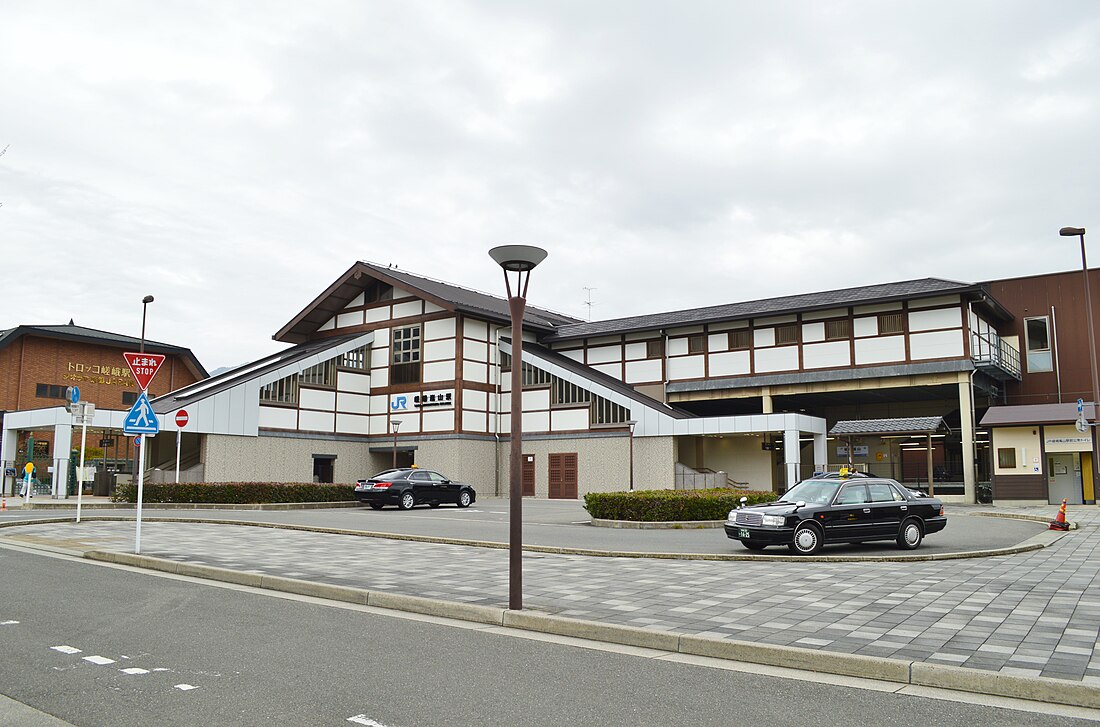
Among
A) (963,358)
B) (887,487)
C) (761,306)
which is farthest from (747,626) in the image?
(761,306)

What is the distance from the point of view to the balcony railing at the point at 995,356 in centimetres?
3272

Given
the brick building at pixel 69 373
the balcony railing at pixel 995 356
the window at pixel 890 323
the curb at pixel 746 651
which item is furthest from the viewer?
the brick building at pixel 69 373

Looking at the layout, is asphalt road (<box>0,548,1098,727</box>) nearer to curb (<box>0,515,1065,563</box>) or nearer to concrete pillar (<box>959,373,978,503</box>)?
curb (<box>0,515,1065,563</box>)

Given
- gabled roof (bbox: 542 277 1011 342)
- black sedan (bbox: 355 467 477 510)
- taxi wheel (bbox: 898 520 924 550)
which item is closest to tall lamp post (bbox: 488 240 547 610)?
taxi wheel (bbox: 898 520 924 550)

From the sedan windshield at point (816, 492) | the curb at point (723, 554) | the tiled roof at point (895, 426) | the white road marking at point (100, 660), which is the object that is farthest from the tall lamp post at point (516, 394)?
the tiled roof at point (895, 426)

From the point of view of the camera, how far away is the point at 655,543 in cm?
1641

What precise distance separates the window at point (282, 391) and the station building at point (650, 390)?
0.08 m

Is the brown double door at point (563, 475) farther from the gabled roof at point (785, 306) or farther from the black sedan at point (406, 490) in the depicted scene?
the black sedan at point (406, 490)

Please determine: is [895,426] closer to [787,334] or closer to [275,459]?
[787,334]

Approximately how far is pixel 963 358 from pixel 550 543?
74.9ft

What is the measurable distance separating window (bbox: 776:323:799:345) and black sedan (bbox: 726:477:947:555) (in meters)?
22.0

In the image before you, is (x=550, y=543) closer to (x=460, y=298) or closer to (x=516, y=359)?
(x=516, y=359)

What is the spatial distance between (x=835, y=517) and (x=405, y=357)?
29463 millimetres

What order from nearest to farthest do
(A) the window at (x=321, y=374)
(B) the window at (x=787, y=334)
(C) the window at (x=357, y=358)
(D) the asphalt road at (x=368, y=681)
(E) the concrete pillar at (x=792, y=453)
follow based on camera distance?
(D) the asphalt road at (x=368, y=681), (E) the concrete pillar at (x=792, y=453), (B) the window at (x=787, y=334), (A) the window at (x=321, y=374), (C) the window at (x=357, y=358)
